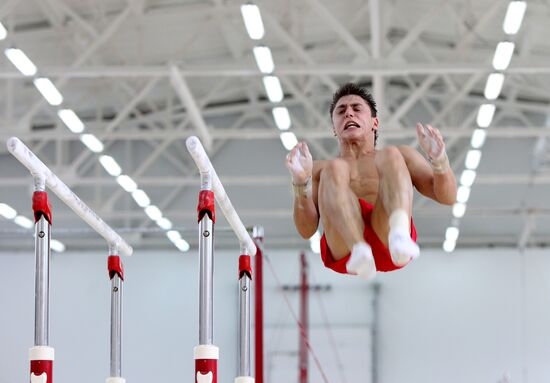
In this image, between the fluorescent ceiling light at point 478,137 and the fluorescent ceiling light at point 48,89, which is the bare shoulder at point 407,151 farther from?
the fluorescent ceiling light at point 478,137

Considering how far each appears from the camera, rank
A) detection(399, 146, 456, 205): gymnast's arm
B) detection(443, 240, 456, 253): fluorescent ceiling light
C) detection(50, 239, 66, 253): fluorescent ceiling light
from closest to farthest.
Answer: detection(399, 146, 456, 205): gymnast's arm
detection(443, 240, 456, 253): fluorescent ceiling light
detection(50, 239, 66, 253): fluorescent ceiling light

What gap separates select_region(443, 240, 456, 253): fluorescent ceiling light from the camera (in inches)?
852

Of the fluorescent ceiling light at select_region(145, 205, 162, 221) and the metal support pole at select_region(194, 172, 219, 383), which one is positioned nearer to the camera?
the metal support pole at select_region(194, 172, 219, 383)

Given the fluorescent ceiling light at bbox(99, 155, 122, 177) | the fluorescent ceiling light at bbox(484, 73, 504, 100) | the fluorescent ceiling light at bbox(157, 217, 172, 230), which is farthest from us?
the fluorescent ceiling light at bbox(157, 217, 172, 230)

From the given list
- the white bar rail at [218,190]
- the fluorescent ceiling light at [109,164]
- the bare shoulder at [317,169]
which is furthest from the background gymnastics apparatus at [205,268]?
the fluorescent ceiling light at [109,164]

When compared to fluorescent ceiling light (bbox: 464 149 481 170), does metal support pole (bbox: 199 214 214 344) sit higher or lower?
Answer: lower

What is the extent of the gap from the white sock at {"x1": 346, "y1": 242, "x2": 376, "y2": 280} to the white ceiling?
795 centimetres

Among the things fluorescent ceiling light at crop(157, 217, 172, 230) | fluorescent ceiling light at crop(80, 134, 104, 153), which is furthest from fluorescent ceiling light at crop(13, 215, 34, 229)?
fluorescent ceiling light at crop(80, 134, 104, 153)

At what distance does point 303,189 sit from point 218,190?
0.64m

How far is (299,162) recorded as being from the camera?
6.12 meters

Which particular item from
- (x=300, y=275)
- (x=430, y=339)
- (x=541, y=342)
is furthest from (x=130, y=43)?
(x=541, y=342)

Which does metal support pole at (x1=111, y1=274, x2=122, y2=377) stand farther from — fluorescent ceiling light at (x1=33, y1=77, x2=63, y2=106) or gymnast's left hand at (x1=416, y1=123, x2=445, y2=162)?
fluorescent ceiling light at (x1=33, y1=77, x2=63, y2=106)

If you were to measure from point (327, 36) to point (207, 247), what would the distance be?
A: 45.2ft

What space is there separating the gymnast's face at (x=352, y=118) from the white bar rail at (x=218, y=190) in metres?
0.77
